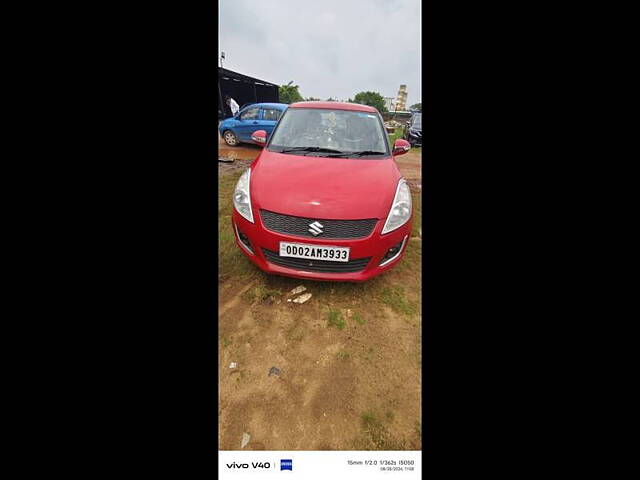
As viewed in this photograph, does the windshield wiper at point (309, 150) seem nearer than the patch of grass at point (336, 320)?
No

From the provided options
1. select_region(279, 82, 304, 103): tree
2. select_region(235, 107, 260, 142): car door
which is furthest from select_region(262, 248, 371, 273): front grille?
select_region(279, 82, 304, 103): tree

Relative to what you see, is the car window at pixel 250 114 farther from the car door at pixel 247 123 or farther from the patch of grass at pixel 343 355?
the patch of grass at pixel 343 355

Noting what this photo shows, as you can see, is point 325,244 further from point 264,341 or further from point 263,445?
point 263,445

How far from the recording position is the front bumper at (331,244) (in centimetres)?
196

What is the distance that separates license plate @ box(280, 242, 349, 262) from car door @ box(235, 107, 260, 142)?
7107 millimetres

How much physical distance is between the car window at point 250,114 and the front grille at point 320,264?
7362mm

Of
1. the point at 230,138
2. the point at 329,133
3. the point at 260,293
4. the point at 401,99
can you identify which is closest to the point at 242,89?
the point at 230,138

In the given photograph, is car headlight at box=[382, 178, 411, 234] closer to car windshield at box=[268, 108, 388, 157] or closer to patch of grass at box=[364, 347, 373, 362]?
car windshield at box=[268, 108, 388, 157]

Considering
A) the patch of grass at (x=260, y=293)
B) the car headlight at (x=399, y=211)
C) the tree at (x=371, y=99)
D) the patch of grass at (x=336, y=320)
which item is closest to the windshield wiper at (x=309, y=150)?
the car headlight at (x=399, y=211)

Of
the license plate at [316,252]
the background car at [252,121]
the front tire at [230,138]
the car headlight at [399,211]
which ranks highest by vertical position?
the background car at [252,121]

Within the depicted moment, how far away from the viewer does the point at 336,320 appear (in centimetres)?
201

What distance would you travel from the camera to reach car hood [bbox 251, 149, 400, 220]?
1.98 m

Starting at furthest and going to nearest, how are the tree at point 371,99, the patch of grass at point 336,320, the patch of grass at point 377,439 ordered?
1. the tree at point 371,99
2. the patch of grass at point 336,320
3. the patch of grass at point 377,439

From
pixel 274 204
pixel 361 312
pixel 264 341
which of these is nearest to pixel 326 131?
pixel 274 204
